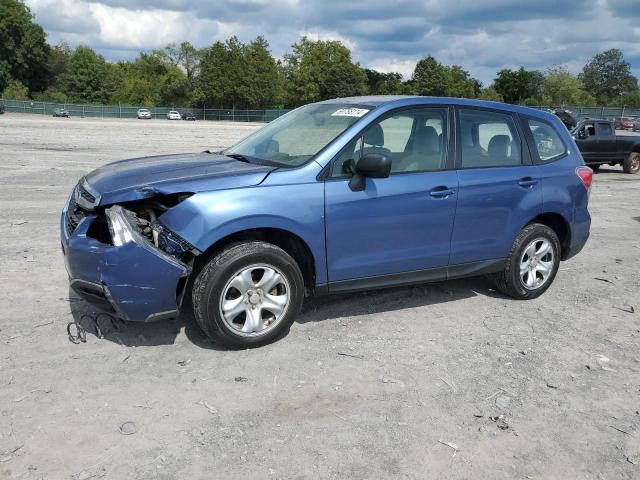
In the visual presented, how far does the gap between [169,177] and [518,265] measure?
3318 mm

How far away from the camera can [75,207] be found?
177 inches

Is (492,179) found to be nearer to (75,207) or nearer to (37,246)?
(75,207)

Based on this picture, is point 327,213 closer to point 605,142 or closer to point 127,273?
point 127,273

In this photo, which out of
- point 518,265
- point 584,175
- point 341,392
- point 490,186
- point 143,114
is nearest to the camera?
point 341,392

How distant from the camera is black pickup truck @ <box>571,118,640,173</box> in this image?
17203mm

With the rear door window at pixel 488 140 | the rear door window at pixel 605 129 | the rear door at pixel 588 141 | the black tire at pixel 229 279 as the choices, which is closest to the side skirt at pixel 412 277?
the black tire at pixel 229 279

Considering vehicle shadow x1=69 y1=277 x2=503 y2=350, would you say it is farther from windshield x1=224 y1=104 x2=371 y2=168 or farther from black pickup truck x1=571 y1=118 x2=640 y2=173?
black pickup truck x1=571 y1=118 x2=640 y2=173

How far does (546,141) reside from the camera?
5.77 meters

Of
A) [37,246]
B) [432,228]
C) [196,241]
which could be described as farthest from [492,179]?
[37,246]

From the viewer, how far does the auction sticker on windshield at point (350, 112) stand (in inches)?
188

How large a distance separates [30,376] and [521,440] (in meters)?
3.09

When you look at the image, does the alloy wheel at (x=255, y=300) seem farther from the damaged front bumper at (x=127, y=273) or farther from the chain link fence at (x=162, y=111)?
the chain link fence at (x=162, y=111)

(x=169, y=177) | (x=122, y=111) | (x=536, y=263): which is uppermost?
(x=122, y=111)

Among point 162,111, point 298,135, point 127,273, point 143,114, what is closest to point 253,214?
point 127,273
